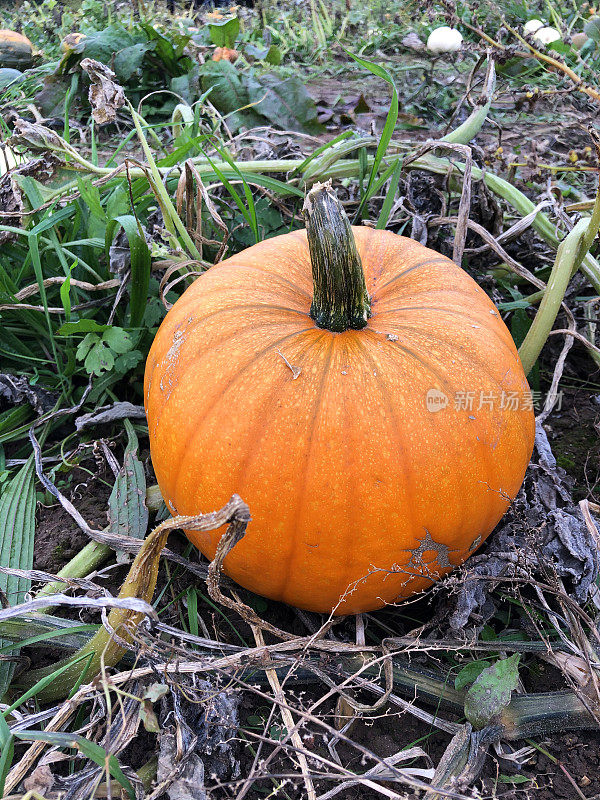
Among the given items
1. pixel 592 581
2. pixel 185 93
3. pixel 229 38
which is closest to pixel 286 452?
pixel 592 581

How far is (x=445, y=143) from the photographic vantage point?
8.18 ft

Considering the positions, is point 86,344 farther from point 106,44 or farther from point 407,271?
point 106,44

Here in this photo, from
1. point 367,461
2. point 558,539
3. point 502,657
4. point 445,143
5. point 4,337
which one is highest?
point 445,143

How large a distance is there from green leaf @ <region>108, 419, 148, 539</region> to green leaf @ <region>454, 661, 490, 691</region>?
1.02m

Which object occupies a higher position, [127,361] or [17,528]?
[127,361]

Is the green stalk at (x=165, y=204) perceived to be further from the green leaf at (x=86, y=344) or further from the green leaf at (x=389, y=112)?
the green leaf at (x=389, y=112)

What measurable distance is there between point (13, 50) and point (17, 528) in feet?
15.7

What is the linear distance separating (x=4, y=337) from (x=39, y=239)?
400 millimetres

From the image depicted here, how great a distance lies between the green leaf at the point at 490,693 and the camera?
1585 mm

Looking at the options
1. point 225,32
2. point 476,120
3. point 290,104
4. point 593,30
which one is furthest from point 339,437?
point 593,30

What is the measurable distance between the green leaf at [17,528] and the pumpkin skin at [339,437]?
53cm

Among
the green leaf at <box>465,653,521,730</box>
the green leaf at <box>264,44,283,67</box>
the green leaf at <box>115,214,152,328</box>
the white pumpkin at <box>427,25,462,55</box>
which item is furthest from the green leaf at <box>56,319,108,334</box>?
the white pumpkin at <box>427,25,462,55</box>

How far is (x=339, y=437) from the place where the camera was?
157cm

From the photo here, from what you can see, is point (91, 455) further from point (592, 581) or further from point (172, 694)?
point (592, 581)
